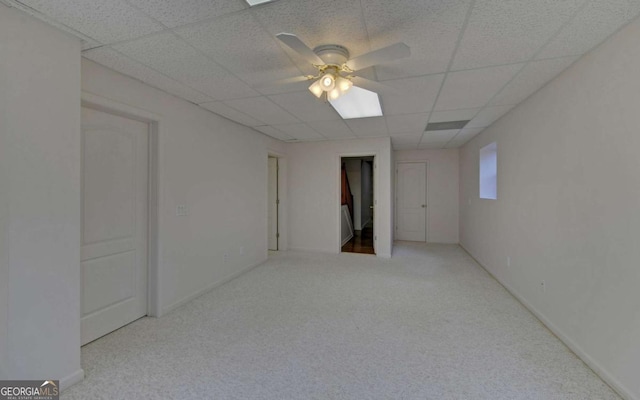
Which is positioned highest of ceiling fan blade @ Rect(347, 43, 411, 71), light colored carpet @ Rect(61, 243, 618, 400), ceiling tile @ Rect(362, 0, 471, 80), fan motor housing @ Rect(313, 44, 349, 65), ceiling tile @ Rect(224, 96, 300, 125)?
ceiling tile @ Rect(224, 96, 300, 125)

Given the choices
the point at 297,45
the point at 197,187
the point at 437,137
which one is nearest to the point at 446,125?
the point at 437,137

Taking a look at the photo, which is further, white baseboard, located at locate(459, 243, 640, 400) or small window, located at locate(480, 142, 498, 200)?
small window, located at locate(480, 142, 498, 200)

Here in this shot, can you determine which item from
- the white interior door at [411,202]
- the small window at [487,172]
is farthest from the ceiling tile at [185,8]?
the white interior door at [411,202]

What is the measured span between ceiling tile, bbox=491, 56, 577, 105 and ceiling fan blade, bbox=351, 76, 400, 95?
1.05 meters

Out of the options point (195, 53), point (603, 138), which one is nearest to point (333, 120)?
point (195, 53)

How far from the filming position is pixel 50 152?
1644 millimetres

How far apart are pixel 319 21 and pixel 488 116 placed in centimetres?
296

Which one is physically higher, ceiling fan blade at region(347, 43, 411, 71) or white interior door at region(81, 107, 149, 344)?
ceiling fan blade at region(347, 43, 411, 71)

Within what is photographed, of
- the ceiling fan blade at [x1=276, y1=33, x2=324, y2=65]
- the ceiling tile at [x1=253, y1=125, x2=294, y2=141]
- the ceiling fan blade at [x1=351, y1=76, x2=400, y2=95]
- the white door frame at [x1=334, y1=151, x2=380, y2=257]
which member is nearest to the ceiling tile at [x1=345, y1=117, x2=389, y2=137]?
the white door frame at [x1=334, y1=151, x2=380, y2=257]

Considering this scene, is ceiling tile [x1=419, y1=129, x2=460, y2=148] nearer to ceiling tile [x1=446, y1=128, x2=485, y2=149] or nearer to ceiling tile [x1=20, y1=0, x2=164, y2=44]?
ceiling tile [x1=446, y1=128, x2=485, y2=149]

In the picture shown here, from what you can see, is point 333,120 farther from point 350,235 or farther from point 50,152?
point 350,235

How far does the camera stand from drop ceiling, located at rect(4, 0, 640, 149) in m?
1.46

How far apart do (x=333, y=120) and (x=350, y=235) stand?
3.99 m

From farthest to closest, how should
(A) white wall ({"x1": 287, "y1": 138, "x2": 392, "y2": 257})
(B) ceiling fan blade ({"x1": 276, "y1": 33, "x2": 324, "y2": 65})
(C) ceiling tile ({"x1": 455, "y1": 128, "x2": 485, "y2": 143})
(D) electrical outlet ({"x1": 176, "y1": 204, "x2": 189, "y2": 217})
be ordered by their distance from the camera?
(A) white wall ({"x1": 287, "y1": 138, "x2": 392, "y2": 257}), (C) ceiling tile ({"x1": 455, "y1": 128, "x2": 485, "y2": 143}), (D) electrical outlet ({"x1": 176, "y1": 204, "x2": 189, "y2": 217}), (B) ceiling fan blade ({"x1": 276, "y1": 33, "x2": 324, "y2": 65})
